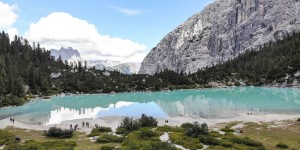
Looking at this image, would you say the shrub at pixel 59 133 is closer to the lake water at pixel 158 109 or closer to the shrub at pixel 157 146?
the shrub at pixel 157 146

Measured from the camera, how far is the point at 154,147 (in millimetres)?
29109

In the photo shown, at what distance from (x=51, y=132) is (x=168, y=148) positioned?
22256mm

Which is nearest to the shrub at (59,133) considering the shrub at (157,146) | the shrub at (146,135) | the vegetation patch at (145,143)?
the vegetation patch at (145,143)

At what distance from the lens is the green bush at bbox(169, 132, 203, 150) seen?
32.8 metres

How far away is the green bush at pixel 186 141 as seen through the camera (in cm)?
3278

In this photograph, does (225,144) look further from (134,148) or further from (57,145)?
(57,145)

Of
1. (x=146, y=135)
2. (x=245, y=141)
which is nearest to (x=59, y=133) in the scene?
(x=146, y=135)

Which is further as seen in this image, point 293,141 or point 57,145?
point 293,141

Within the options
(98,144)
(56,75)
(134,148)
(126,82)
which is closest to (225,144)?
(134,148)

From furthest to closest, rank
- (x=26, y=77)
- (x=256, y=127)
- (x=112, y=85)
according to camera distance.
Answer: (x=112, y=85) < (x=26, y=77) < (x=256, y=127)

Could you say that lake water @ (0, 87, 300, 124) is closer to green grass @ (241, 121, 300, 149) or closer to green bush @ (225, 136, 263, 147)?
green grass @ (241, 121, 300, 149)

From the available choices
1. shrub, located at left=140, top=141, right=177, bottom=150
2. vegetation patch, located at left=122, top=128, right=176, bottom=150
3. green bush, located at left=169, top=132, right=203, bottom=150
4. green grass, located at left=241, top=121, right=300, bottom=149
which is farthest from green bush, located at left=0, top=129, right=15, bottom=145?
green grass, located at left=241, top=121, right=300, bottom=149

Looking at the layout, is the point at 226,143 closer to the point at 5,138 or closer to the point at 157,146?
the point at 157,146

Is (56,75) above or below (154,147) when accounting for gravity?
above
